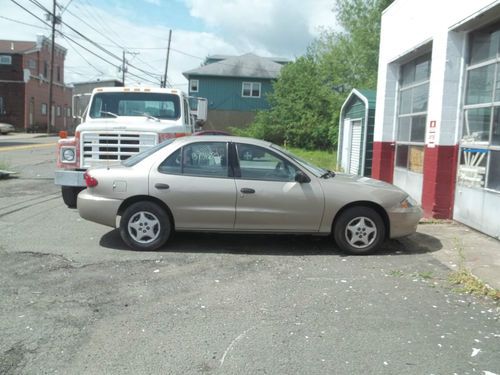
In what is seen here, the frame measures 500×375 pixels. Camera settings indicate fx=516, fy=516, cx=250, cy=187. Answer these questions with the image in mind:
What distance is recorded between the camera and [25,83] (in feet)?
156

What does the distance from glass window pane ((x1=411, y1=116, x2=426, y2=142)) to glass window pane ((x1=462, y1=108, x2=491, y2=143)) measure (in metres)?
1.70

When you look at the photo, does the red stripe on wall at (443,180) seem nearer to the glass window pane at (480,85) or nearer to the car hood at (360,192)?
the glass window pane at (480,85)

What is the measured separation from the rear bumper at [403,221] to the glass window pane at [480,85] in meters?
2.56

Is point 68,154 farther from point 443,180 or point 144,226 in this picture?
point 443,180

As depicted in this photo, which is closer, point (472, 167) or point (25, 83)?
point (472, 167)

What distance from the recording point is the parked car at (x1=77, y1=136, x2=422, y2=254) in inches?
266

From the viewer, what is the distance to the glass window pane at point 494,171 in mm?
7746

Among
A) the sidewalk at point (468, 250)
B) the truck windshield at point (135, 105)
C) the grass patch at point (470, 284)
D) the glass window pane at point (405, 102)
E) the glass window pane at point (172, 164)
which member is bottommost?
the grass patch at point (470, 284)

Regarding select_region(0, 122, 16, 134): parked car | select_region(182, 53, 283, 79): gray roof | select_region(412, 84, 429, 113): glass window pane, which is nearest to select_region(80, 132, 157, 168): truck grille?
select_region(412, 84, 429, 113): glass window pane

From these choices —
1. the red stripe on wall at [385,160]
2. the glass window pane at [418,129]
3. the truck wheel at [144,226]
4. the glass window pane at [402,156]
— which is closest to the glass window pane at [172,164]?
the truck wheel at [144,226]

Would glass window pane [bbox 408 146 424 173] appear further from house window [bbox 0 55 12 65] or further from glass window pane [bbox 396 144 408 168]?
house window [bbox 0 55 12 65]

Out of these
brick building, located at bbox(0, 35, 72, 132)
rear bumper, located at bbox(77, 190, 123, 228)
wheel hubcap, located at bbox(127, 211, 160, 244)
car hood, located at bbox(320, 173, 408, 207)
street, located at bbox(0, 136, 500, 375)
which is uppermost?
brick building, located at bbox(0, 35, 72, 132)

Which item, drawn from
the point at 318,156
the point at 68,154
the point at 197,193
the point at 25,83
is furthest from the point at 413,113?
the point at 25,83

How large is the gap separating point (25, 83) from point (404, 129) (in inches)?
1727
